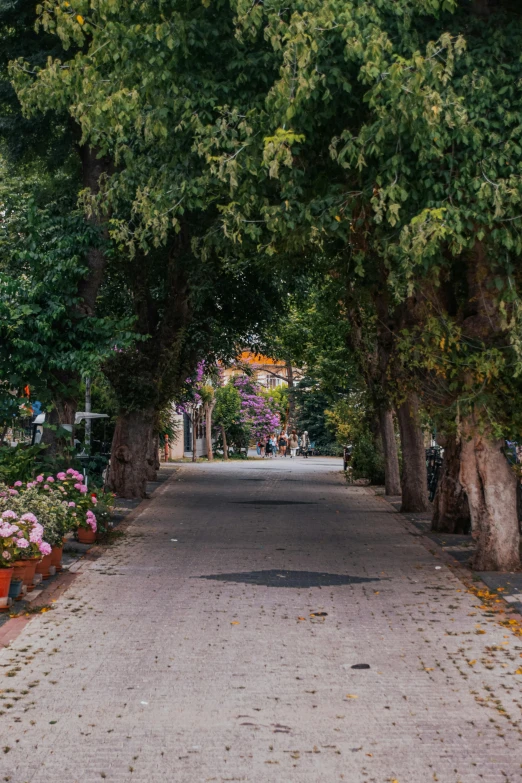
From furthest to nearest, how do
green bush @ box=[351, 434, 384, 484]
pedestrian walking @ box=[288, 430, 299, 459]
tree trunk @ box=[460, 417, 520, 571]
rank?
pedestrian walking @ box=[288, 430, 299, 459] → green bush @ box=[351, 434, 384, 484] → tree trunk @ box=[460, 417, 520, 571]

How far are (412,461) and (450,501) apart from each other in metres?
3.99

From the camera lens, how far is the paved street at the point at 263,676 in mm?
5590

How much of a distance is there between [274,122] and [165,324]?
13411mm

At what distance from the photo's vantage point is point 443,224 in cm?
1013

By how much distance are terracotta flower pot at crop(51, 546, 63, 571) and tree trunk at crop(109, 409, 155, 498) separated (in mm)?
11075

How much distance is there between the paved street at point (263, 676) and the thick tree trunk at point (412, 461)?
684 centimetres

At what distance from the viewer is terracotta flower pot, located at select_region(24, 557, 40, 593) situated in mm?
10703

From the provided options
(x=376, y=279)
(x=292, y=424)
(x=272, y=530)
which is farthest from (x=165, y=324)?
(x=292, y=424)

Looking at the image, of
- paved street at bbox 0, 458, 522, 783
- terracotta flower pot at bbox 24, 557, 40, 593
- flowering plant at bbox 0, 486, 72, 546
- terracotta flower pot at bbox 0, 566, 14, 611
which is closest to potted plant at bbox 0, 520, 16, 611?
terracotta flower pot at bbox 0, 566, 14, 611

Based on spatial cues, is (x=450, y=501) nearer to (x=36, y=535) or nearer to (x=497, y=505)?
(x=497, y=505)

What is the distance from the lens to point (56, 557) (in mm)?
12430

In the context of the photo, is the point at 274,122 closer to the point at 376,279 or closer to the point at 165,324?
the point at 376,279

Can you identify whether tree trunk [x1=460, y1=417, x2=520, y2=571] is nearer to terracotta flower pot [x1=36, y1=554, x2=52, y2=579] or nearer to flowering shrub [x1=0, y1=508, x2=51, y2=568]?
terracotta flower pot [x1=36, y1=554, x2=52, y2=579]

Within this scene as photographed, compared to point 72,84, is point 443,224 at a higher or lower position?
lower
